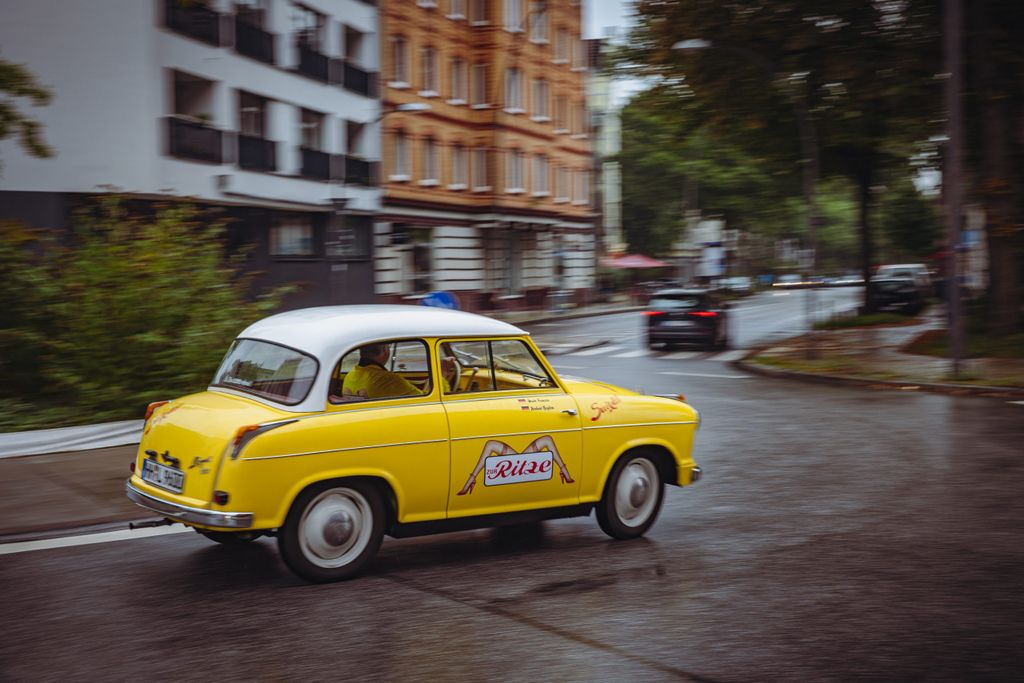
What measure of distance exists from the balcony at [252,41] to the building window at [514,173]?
757 inches

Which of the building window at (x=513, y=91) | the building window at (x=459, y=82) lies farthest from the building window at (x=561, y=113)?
the building window at (x=459, y=82)

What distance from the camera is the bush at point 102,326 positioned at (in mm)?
13266

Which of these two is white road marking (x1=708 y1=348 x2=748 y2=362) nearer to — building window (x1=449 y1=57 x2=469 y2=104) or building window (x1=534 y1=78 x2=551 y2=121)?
building window (x1=449 y1=57 x2=469 y2=104)

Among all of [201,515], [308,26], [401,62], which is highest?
[401,62]

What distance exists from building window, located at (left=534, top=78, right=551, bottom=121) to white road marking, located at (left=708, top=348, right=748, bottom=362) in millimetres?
27738

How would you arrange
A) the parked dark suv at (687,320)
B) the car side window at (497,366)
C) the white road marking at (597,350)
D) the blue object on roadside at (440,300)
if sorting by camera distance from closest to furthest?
the car side window at (497,366)
the blue object on roadside at (440,300)
the white road marking at (597,350)
the parked dark suv at (687,320)

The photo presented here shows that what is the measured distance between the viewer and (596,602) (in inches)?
245

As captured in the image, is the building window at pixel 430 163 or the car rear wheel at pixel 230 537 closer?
the car rear wheel at pixel 230 537

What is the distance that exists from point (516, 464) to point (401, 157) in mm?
37412

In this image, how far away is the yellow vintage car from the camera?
247 inches

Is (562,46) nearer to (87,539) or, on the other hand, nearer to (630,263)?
(630,263)

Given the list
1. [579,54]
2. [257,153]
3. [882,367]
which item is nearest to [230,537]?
[882,367]

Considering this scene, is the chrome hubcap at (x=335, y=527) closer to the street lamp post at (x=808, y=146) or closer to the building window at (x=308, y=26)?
the street lamp post at (x=808, y=146)

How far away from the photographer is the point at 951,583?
261 inches
